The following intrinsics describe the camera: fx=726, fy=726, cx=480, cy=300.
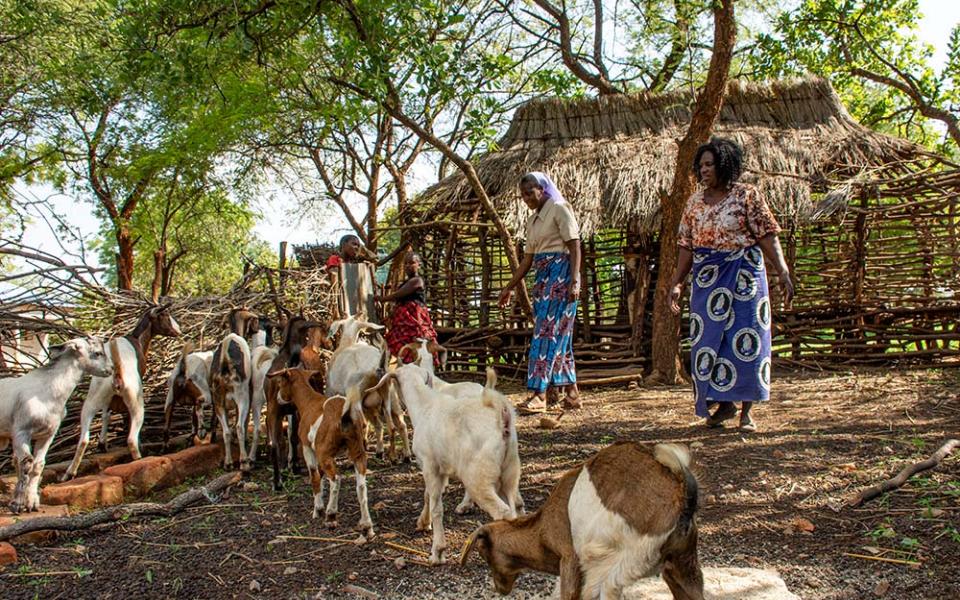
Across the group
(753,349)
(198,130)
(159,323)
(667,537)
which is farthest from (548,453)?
(198,130)

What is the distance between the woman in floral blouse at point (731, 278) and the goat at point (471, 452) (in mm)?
2422

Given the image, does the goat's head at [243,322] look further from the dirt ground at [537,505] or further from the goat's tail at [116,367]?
the dirt ground at [537,505]

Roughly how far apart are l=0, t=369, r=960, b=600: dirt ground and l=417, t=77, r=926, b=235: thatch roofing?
5.09m

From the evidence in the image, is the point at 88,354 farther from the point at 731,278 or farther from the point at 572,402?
the point at 731,278

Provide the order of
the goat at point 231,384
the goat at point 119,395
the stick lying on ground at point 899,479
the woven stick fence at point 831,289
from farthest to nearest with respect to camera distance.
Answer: the woven stick fence at point 831,289, the goat at point 231,384, the goat at point 119,395, the stick lying on ground at point 899,479

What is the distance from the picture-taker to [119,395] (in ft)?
17.9

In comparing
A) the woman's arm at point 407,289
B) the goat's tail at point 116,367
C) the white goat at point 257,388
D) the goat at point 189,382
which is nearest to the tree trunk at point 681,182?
the woman's arm at point 407,289

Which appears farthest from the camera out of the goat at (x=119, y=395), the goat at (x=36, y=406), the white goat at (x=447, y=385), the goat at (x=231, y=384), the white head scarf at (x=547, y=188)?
the white head scarf at (x=547, y=188)

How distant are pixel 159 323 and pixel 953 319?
33.2 ft

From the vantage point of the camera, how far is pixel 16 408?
15.0 feet

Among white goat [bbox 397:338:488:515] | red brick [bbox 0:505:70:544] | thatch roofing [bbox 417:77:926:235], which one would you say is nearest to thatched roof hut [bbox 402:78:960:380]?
thatch roofing [bbox 417:77:926:235]

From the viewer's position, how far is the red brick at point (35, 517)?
12.9 feet

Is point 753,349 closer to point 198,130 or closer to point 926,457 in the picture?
point 926,457

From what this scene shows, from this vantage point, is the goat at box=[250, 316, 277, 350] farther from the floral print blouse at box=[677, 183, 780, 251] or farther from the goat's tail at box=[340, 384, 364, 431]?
the floral print blouse at box=[677, 183, 780, 251]
